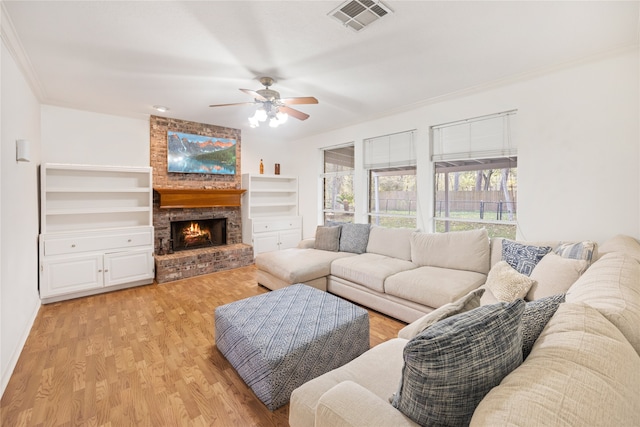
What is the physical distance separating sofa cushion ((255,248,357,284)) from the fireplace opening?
5.92 feet

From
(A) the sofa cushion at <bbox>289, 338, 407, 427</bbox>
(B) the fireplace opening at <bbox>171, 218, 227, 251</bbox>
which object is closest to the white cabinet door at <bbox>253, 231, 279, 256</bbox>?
(B) the fireplace opening at <bbox>171, 218, 227, 251</bbox>

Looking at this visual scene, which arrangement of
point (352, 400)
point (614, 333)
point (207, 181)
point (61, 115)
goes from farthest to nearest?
point (207, 181) < point (61, 115) < point (352, 400) < point (614, 333)

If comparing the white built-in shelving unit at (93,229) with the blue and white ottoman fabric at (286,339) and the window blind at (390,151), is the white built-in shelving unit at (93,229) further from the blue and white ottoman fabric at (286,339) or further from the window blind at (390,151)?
the window blind at (390,151)

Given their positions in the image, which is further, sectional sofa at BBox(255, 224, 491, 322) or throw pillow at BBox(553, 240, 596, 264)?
sectional sofa at BBox(255, 224, 491, 322)

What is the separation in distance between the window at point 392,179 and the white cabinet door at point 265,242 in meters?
1.99

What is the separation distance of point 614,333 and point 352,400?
2.98 ft

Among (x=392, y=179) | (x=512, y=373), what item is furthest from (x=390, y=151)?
(x=512, y=373)

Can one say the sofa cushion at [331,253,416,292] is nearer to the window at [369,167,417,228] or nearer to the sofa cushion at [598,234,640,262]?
the window at [369,167,417,228]

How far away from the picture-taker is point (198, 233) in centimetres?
535

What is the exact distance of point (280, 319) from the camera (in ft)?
7.30

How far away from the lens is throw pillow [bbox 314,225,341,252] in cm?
442

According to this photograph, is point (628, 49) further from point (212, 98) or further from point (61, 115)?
point (61, 115)

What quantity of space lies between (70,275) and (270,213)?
3441mm

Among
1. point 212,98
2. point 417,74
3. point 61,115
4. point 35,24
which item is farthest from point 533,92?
point 61,115
